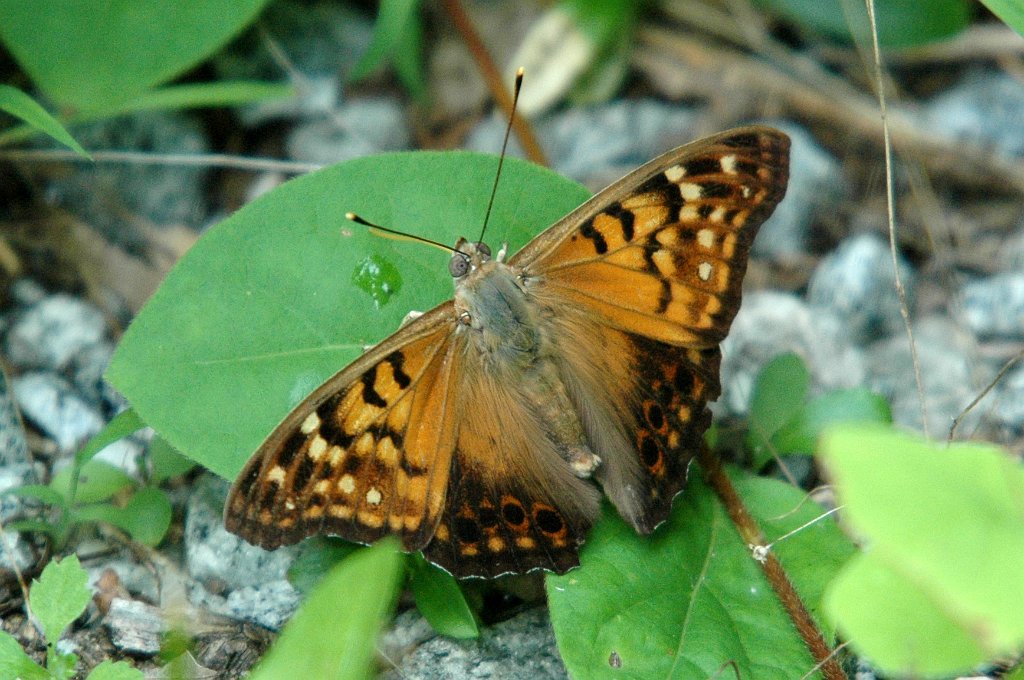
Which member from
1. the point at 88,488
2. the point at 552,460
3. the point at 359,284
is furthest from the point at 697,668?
the point at 88,488

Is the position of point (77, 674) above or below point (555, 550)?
below

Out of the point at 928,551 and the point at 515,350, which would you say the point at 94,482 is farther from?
the point at 928,551

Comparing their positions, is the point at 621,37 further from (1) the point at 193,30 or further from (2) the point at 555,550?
(2) the point at 555,550

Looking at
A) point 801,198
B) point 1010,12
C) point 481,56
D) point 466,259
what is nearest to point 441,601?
point 466,259

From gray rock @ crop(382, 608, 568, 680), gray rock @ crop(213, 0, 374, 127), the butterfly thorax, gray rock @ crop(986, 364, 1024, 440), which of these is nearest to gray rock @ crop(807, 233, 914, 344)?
gray rock @ crop(986, 364, 1024, 440)

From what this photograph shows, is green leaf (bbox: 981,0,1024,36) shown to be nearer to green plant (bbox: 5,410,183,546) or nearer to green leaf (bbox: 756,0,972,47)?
green leaf (bbox: 756,0,972,47)

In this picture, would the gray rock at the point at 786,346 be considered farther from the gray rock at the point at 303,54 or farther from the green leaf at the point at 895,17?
the gray rock at the point at 303,54

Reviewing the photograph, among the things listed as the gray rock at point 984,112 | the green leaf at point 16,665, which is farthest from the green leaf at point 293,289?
the gray rock at point 984,112
